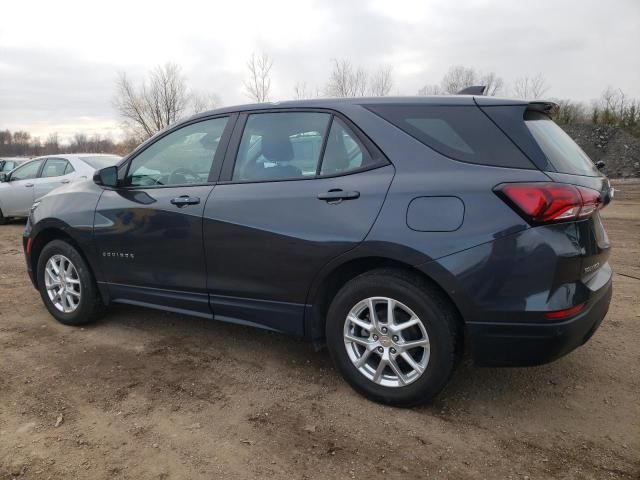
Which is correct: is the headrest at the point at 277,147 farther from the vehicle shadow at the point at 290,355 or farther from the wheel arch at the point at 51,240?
the wheel arch at the point at 51,240

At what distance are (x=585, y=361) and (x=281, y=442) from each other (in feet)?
7.35

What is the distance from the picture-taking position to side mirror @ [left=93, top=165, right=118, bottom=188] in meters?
3.82

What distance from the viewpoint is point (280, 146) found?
321 centimetres

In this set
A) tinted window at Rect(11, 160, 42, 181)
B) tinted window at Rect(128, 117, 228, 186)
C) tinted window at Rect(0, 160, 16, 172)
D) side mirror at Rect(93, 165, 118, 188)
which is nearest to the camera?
tinted window at Rect(128, 117, 228, 186)

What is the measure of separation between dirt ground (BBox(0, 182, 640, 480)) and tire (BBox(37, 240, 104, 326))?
0.69 ft

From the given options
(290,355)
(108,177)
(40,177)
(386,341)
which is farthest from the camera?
(40,177)

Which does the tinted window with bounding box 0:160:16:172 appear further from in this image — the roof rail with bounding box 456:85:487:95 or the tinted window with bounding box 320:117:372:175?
the roof rail with bounding box 456:85:487:95


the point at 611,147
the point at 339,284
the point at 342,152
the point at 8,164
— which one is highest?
the point at 611,147

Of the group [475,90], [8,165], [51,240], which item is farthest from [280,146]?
[8,165]

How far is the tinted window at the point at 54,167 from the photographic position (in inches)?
389

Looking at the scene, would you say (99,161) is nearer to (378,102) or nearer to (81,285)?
(81,285)

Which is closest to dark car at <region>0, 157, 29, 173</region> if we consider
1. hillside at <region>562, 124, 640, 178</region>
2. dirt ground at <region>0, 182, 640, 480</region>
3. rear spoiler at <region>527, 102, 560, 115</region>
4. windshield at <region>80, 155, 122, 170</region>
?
windshield at <region>80, 155, 122, 170</region>

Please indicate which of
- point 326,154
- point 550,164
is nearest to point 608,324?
point 550,164

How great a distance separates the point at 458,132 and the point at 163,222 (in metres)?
2.07
